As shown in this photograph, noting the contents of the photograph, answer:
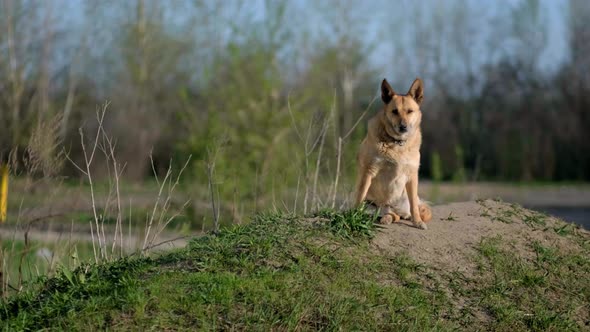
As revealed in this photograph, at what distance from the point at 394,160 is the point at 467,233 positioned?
1001 mm

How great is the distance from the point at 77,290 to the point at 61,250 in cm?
287

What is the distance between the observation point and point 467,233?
7355 mm

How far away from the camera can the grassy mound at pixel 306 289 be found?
219 inches

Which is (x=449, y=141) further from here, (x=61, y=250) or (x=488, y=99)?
(x=61, y=250)

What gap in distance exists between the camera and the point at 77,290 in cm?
609

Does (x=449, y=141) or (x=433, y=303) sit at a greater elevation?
(x=433, y=303)

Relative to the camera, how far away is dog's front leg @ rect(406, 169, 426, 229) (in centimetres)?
723

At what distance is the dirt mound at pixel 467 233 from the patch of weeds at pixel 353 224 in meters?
0.12

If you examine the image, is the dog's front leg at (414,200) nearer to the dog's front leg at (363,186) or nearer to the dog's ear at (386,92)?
the dog's front leg at (363,186)

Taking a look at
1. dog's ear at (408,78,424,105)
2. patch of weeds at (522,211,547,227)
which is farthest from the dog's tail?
patch of weeds at (522,211,547,227)

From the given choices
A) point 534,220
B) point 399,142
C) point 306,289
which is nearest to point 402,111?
point 399,142

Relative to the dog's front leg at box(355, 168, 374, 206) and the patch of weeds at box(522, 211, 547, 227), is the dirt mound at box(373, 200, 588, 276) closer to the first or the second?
the patch of weeds at box(522, 211, 547, 227)

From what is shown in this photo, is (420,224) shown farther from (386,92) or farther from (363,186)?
(386,92)

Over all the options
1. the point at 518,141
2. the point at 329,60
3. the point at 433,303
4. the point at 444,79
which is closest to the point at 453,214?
the point at 433,303
